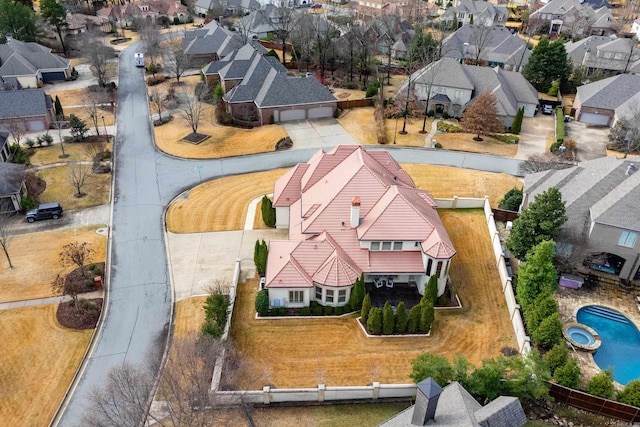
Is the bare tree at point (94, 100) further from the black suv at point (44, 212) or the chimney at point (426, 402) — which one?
the chimney at point (426, 402)

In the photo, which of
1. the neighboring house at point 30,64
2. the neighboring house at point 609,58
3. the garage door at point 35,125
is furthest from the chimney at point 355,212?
the neighboring house at point 609,58

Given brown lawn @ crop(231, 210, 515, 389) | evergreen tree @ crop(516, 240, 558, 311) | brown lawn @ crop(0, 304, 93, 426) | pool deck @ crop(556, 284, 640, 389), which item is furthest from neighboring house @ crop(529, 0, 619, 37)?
brown lawn @ crop(0, 304, 93, 426)

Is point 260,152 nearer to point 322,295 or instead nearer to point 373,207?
point 373,207

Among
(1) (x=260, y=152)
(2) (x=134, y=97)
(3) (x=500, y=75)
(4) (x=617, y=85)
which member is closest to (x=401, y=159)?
(1) (x=260, y=152)

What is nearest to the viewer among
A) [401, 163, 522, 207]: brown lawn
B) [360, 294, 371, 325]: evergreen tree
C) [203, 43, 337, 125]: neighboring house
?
[360, 294, 371, 325]: evergreen tree

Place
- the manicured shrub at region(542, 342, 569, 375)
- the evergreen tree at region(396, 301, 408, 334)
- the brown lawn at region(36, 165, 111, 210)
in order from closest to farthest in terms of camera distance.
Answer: the manicured shrub at region(542, 342, 569, 375), the evergreen tree at region(396, 301, 408, 334), the brown lawn at region(36, 165, 111, 210)

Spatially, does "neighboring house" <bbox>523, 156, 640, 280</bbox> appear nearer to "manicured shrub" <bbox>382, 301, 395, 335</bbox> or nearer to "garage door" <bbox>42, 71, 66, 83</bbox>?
"manicured shrub" <bbox>382, 301, 395, 335</bbox>
